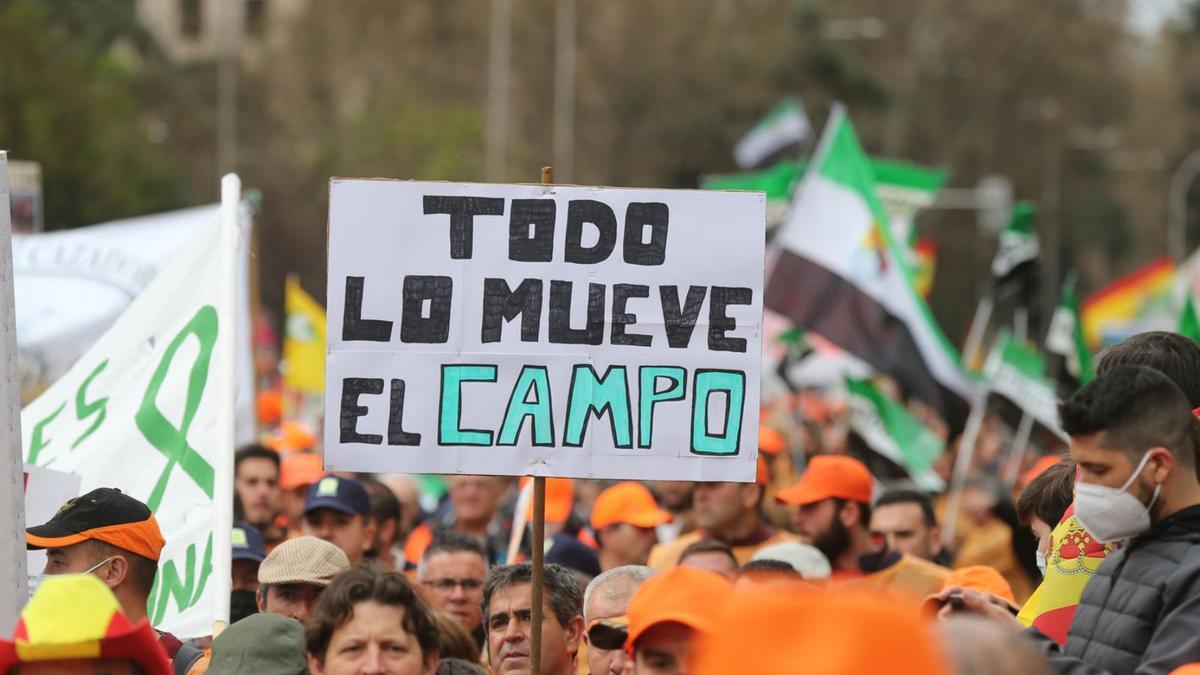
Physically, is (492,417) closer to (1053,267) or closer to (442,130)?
(442,130)

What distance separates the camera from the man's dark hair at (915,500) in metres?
8.63

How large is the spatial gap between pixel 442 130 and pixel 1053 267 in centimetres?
2416

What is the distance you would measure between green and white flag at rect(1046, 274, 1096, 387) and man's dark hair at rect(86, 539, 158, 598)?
21.1 feet

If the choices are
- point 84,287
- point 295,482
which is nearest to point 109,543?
point 295,482

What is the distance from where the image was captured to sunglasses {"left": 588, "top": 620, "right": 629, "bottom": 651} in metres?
5.28

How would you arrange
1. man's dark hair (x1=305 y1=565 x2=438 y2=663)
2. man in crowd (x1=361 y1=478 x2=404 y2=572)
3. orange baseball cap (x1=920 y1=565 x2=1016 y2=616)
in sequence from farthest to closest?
man in crowd (x1=361 y1=478 x2=404 y2=572), orange baseball cap (x1=920 y1=565 x2=1016 y2=616), man's dark hair (x1=305 y1=565 x2=438 y2=663)

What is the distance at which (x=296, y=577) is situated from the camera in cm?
594

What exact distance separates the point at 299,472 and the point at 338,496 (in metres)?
1.74

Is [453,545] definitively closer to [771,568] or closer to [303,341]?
[771,568]

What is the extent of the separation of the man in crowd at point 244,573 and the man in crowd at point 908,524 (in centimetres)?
271

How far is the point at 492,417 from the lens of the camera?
546 centimetres

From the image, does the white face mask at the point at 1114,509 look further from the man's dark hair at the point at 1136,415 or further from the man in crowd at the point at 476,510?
the man in crowd at the point at 476,510

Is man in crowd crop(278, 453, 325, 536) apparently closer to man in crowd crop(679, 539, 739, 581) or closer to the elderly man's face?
man in crowd crop(679, 539, 739, 581)

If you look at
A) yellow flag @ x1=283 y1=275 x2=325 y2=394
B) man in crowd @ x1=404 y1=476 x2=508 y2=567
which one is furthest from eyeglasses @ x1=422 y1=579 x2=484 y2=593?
yellow flag @ x1=283 y1=275 x2=325 y2=394
